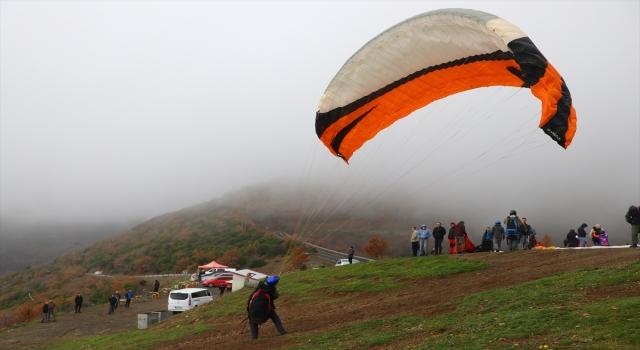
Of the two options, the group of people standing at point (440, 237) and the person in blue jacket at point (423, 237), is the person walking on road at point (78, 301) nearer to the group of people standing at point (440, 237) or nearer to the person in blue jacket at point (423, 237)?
the group of people standing at point (440, 237)

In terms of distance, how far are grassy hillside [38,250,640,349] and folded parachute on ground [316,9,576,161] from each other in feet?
9.78

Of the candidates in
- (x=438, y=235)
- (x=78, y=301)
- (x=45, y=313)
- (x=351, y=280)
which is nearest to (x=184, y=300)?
(x=45, y=313)

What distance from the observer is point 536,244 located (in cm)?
2125

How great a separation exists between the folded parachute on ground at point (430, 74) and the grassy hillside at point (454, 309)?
2981 millimetres

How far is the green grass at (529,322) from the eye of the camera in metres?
6.60

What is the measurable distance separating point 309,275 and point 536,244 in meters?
9.79

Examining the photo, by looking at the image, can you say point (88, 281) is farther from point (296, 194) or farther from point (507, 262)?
point (507, 262)

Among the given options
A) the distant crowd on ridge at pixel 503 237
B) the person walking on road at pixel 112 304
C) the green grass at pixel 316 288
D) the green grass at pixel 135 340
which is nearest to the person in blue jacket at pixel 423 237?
the distant crowd on ridge at pixel 503 237

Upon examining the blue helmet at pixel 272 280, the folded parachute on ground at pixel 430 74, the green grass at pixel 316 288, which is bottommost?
the green grass at pixel 316 288

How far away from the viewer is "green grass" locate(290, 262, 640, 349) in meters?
6.60

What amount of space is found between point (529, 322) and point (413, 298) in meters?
5.06

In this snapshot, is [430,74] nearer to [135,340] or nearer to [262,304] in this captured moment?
[262,304]

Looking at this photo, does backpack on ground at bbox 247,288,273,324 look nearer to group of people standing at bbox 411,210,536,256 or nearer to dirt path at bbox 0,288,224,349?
group of people standing at bbox 411,210,536,256

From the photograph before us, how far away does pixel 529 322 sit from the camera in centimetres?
764
